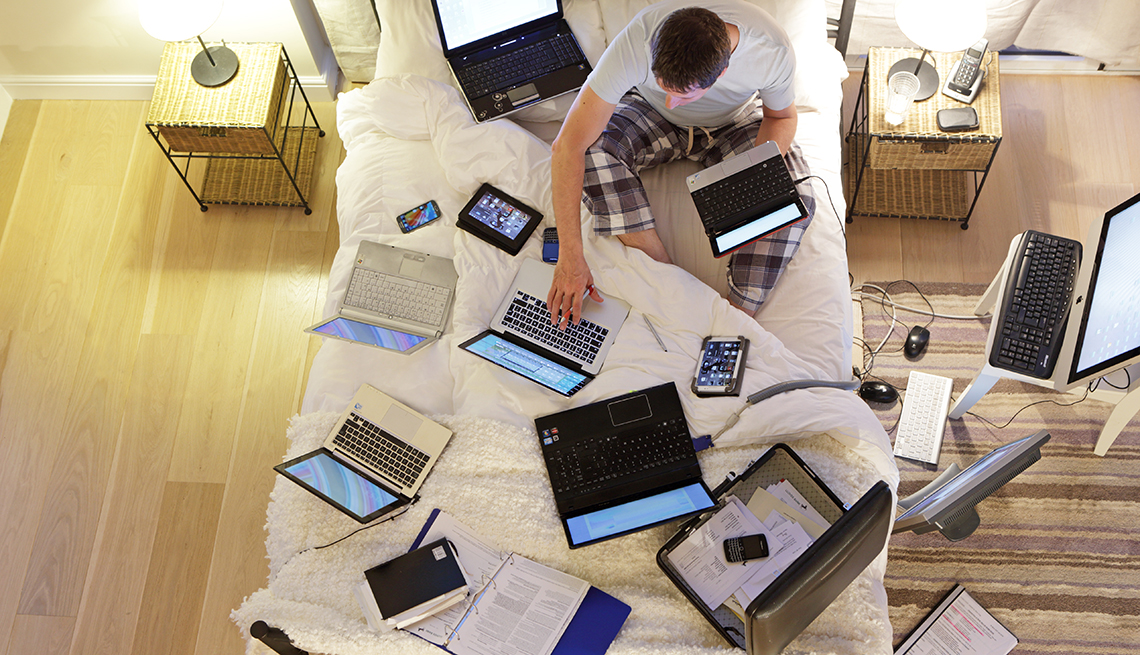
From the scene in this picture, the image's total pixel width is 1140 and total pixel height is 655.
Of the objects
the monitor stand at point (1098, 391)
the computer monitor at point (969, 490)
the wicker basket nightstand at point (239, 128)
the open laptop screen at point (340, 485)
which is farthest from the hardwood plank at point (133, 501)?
the monitor stand at point (1098, 391)

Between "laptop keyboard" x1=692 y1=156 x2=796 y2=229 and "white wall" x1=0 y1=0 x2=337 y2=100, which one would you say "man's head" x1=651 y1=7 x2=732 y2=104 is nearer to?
"laptop keyboard" x1=692 y1=156 x2=796 y2=229

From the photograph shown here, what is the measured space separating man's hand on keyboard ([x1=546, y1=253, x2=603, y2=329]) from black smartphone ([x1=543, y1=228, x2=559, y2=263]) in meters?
0.11

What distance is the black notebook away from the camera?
166 centimetres

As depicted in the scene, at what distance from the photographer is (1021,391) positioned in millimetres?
2422

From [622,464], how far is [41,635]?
6.13 feet

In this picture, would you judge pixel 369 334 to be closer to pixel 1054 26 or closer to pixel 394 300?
pixel 394 300

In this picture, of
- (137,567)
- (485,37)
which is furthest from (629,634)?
(485,37)

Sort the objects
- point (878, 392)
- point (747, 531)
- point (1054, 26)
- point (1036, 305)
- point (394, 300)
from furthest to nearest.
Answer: point (1054, 26), point (878, 392), point (394, 300), point (1036, 305), point (747, 531)

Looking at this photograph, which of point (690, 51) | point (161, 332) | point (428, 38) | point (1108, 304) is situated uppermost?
point (690, 51)

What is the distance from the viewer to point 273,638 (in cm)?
165

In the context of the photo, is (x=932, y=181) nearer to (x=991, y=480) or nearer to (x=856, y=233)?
(x=856, y=233)

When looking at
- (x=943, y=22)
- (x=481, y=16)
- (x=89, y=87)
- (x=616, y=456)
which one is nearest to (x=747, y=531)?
(x=616, y=456)

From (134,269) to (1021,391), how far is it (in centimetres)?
309

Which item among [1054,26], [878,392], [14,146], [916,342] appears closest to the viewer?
[878,392]
